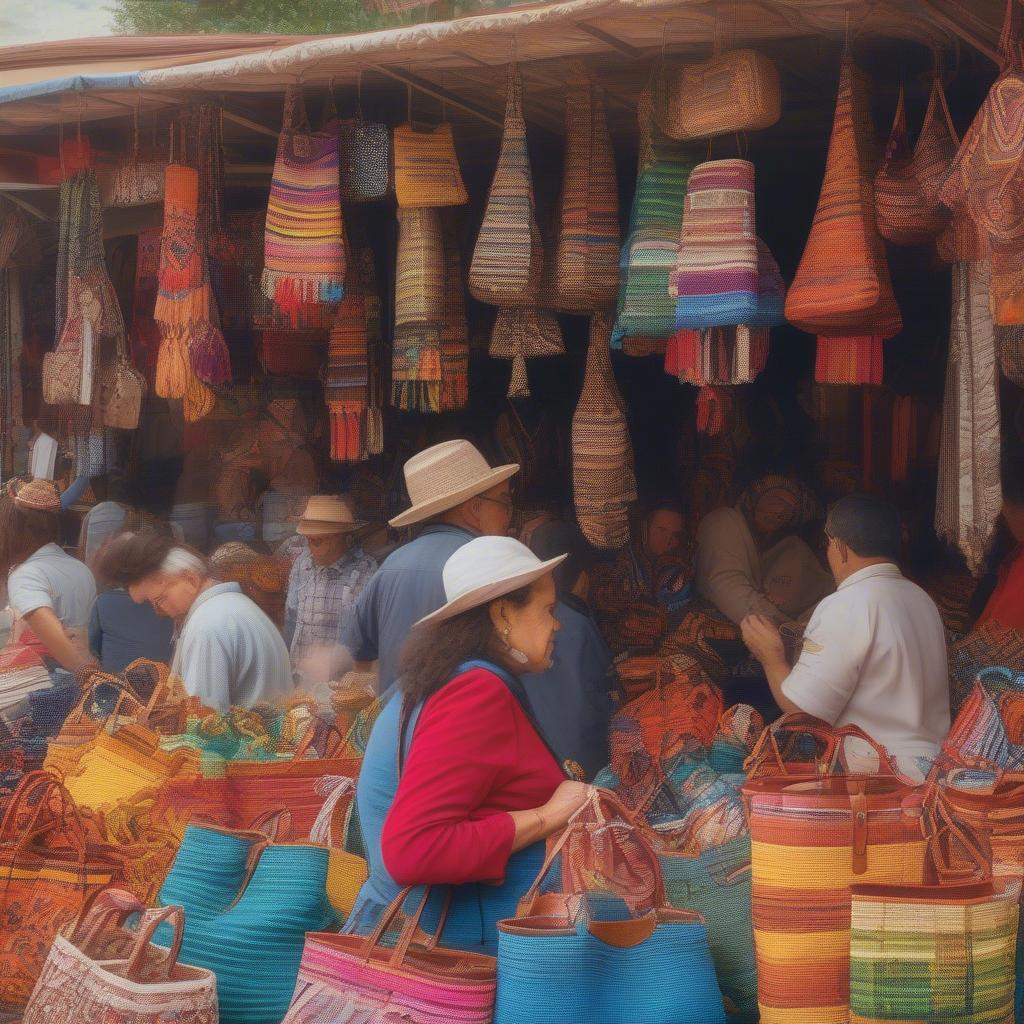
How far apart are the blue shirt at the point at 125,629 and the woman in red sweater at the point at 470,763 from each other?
2499 mm

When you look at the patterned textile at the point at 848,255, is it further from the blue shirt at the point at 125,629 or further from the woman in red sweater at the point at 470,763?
the blue shirt at the point at 125,629

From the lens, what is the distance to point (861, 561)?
396 cm

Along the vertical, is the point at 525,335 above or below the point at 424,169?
below

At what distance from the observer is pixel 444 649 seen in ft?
8.97

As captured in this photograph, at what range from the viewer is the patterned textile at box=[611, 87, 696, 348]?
422cm

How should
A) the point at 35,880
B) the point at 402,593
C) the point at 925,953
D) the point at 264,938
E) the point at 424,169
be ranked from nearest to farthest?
1. the point at 925,953
2. the point at 264,938
3. the point at 35,880
4. the point at 402,593
5. the point at 424,169

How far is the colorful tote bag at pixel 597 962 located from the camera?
2553mm

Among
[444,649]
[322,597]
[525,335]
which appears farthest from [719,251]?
[322,597]

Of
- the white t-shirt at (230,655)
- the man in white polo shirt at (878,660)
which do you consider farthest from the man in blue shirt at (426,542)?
the man in white polo shirt at (878,660)

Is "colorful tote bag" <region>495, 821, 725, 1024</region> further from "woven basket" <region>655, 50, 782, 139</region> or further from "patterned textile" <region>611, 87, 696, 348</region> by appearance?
"woven basket" <region>655, 50, 782, 139</region>

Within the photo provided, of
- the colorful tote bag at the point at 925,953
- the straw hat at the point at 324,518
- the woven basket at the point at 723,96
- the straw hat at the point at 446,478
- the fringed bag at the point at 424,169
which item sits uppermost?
the woven basket at the point at 723,96

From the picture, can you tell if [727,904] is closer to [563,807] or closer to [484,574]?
[563,807]

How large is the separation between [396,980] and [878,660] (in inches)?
70.3

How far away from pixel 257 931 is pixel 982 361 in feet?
7.84
